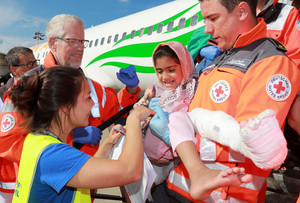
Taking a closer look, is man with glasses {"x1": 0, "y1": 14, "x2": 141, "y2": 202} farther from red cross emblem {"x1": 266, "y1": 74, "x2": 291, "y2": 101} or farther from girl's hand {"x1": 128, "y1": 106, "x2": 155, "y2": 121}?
red cross emblem {"x1": 266, "y1": 74, "x2": 291, "y2": 101}

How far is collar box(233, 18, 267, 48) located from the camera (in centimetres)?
131

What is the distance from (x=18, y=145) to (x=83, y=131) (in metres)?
0.54

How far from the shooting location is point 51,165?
4.42 feet

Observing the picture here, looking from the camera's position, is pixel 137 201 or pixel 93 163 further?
pixel 137 201

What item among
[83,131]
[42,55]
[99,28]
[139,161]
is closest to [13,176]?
[83,131]

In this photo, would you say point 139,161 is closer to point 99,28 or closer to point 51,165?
point 51,165

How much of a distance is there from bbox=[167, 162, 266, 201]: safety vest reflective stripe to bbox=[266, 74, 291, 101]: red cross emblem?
457 mm

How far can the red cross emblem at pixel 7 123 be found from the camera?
2000mm

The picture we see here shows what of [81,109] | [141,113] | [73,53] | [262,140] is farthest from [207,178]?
[73,53]

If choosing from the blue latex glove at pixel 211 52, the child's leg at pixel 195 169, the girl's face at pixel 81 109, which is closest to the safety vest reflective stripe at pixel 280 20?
the blue latex glove at pixel 211 52

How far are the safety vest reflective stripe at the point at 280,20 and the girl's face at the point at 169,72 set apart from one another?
32.4 inches

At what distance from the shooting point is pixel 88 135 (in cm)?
214

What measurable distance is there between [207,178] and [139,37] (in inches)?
346

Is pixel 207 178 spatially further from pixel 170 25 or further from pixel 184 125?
pixel 170 25
